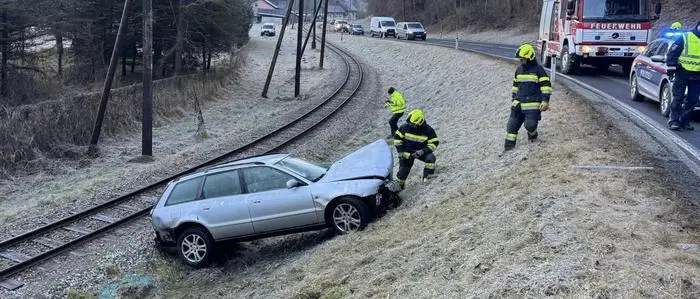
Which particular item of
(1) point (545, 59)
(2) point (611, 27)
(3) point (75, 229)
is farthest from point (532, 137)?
(1) point (545, 59)

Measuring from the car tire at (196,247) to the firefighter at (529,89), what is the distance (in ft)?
18.0

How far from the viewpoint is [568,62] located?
20469 mm

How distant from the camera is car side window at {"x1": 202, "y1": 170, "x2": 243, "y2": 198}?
33.3 ft

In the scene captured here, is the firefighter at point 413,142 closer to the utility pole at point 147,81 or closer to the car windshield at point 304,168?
the car windshield at point 304,168

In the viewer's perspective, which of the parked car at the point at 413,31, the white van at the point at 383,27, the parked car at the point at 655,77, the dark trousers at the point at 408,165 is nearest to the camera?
the dark trousers at the point at 408,165

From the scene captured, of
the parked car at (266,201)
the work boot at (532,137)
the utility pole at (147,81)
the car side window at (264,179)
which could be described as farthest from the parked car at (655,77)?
the utility pole at (147,81)

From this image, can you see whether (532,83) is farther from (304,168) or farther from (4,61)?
(4,61)

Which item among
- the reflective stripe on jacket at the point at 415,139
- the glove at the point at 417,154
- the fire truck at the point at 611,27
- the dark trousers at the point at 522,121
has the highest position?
the fire truck at the point at 611,27

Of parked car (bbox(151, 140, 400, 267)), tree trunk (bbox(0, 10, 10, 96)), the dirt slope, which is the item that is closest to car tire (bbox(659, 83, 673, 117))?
the dirt slope

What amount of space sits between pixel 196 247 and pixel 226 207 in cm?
88

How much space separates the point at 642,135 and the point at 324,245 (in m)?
6.05

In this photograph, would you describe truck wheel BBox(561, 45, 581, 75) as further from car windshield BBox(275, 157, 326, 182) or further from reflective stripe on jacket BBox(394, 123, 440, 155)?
car windshield BBox(275, 157, 326, 182)

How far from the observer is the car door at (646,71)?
538 inches

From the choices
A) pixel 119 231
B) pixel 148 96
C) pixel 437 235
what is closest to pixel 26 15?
pixel 148 96
